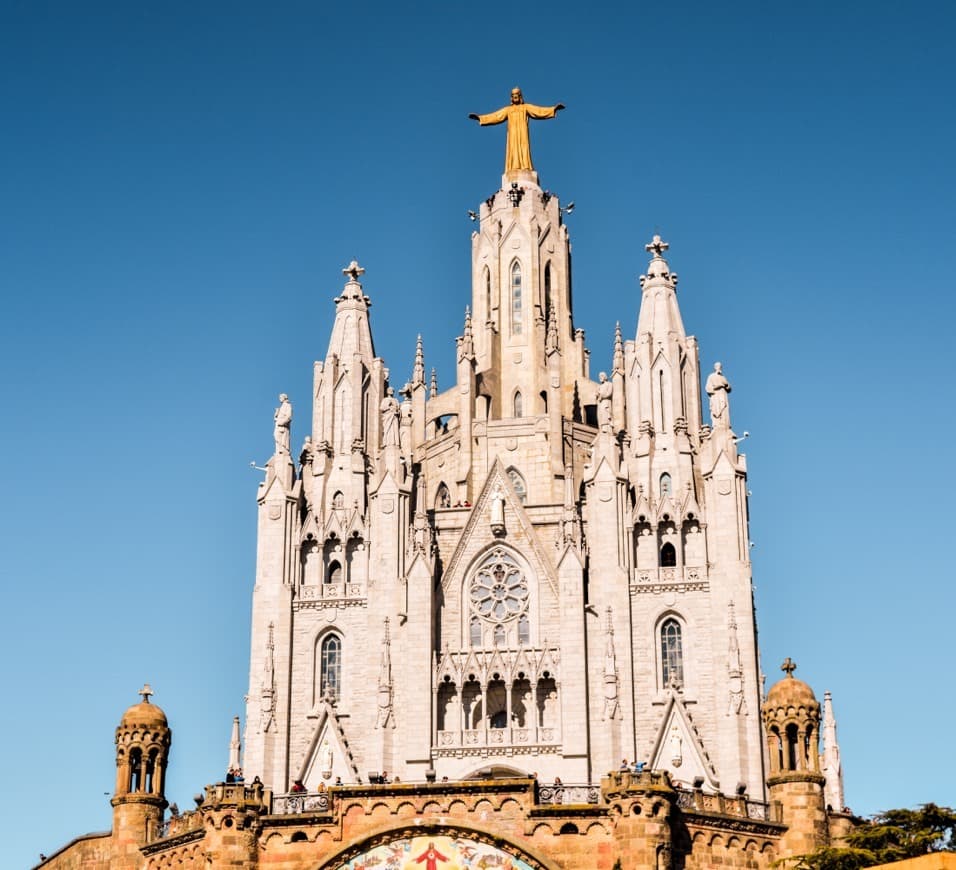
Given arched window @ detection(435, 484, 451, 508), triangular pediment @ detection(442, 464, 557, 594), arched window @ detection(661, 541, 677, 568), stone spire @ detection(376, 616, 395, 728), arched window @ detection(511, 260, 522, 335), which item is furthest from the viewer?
arched window @ detection(511, 260, 522, 335)

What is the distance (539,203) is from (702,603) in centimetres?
2295

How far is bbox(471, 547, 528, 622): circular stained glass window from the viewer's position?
75000 millimetres

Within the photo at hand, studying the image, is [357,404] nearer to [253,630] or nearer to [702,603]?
[253,630]

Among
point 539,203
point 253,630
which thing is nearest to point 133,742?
point 253,630

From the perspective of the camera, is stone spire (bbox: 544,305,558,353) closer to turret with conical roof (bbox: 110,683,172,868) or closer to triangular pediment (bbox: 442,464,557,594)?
triangular pediment (bbox: 442,464,557,594)

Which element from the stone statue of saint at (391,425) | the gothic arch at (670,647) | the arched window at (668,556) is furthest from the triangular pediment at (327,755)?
the arched window at (668,556)

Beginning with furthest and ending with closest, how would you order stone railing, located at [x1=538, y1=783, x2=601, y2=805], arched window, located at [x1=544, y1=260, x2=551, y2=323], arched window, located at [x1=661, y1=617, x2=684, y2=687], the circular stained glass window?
→ 1. arched window, located at [x1=544, y1=260, x2=551, y2=323]
2. the circular stained glass window
3. arched window, located at [x1=661, y1=617, x2=684, y2=687]
4. stone railing, located at [x1=538, y1=783, x2=601, y2=805]

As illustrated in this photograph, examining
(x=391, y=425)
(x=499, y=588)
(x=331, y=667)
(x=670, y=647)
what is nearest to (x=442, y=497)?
(x=391, y=425)

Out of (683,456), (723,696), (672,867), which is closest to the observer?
(672,867)

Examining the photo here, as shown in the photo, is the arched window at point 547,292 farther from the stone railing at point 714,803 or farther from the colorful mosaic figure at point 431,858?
the colorful mosaic figure at point 431,858

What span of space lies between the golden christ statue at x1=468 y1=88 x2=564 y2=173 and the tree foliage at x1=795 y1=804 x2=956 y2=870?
43896 mm

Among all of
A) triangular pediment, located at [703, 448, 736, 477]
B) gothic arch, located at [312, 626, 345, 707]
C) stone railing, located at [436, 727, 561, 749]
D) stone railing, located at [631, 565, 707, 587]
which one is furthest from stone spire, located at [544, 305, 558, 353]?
stone railing, located at [436, 727, 561, 749]

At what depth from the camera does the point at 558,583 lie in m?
73.6

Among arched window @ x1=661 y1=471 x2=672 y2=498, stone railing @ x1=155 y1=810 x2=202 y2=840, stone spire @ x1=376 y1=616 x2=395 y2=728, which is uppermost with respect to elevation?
arched window @ x1=661 y1=471 x2=672 y2=498
